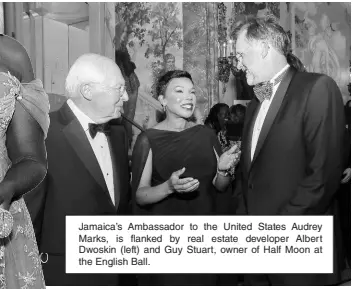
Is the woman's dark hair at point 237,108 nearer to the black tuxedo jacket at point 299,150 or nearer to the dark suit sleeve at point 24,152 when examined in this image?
the black tuxedo jacket at point 299,150

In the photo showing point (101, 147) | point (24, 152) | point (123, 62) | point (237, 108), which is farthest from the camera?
point (123, 62)

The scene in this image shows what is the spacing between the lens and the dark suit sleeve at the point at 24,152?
103cm

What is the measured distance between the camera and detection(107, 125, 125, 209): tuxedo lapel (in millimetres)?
2361

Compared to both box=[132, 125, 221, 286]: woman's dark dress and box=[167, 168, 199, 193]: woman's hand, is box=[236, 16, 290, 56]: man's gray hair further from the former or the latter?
box=[167, 168, 199, 193]: woman's hand

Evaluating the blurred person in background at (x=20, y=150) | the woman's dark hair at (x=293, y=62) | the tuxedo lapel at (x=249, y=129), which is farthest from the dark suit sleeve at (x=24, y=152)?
the woman's dark hair at (x=293, y=62)

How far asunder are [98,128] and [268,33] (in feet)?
2.82

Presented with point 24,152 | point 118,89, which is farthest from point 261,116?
point 24,152

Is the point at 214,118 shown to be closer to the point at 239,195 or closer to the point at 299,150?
the point at 239,195

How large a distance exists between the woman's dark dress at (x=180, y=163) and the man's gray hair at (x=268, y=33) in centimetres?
51

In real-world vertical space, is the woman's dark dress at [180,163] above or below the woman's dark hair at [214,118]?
below

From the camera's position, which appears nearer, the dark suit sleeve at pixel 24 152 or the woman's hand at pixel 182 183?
the dark suit sleeve at pixel 24 152

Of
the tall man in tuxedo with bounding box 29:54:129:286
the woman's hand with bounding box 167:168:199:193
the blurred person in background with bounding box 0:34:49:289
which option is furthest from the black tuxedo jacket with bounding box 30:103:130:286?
the blurred person in background with bounding box 0:34:49:289

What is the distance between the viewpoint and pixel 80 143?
228cm
